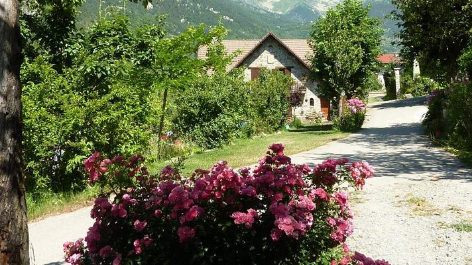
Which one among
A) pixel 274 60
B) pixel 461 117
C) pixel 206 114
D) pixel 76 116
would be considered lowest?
pixel 461 117

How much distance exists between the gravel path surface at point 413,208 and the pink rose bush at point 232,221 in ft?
5.46

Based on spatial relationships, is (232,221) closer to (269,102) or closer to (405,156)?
(405,156)

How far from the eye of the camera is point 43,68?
888cm

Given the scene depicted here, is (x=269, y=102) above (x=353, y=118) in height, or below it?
above

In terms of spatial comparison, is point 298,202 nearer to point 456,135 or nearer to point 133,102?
point 133,102

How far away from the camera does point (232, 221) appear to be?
3428 mm

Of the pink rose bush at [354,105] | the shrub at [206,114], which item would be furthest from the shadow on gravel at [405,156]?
the shrub at [206,114]

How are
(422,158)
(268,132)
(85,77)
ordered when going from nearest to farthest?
(85,77) < (422,158) < (268,132)

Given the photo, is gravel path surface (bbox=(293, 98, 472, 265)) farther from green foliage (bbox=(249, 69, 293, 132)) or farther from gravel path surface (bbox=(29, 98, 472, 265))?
green foliage (bbox=(249, 69, 293, 132))

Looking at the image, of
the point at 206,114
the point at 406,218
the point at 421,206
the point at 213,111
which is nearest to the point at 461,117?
the point at 421,206

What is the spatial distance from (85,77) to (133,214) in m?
6.47

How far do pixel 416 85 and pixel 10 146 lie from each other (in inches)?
2079

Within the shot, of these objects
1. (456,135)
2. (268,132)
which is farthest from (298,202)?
(268,132)

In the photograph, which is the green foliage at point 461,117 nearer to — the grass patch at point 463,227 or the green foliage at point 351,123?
the grass patch at point 463,227
